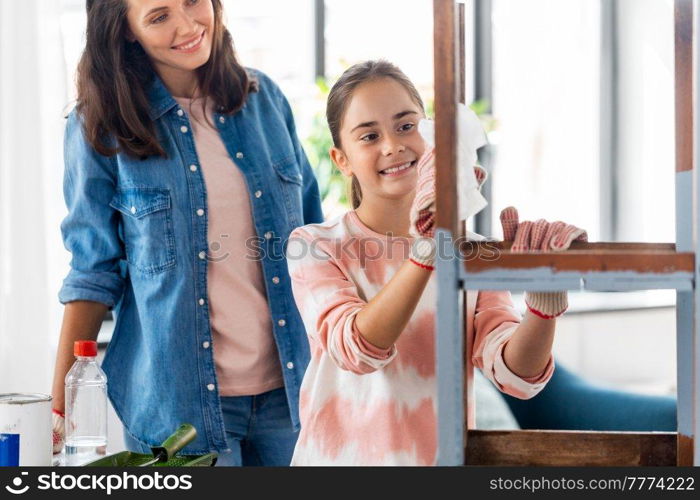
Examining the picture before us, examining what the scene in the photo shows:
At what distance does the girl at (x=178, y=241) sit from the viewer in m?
1.56

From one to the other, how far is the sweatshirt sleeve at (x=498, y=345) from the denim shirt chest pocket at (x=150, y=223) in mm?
569

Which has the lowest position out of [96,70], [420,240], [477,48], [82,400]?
[82,400]

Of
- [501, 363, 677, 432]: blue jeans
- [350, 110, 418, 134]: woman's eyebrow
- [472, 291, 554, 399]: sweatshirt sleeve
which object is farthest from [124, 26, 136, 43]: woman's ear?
[501, 363, 677, 432]: blue jeans

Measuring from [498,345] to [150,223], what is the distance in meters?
0.67

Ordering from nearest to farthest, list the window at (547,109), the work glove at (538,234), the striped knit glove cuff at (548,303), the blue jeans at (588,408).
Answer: the work glove at (538,234) → the striped knit glove cuff at (548,303) → the blue jeans at (588,408) → the window at (547,109)

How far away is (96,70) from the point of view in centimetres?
158

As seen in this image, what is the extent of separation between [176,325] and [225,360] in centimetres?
11

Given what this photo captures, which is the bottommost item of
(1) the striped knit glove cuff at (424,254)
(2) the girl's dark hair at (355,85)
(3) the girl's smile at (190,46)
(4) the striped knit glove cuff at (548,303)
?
(4) the striped knit glove cuff at (548,303)

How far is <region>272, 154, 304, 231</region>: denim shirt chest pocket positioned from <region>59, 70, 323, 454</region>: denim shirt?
0.03 m

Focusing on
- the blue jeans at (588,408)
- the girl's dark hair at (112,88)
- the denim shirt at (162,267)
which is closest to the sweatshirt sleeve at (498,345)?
the denim shirt at (162,267)

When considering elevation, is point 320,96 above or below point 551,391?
above

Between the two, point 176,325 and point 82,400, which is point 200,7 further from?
point 82,400

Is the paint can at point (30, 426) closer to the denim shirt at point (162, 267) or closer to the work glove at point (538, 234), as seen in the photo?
the denim shirt at point (162, 267)

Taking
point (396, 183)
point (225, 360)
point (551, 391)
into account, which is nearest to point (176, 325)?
point (225, 360)
